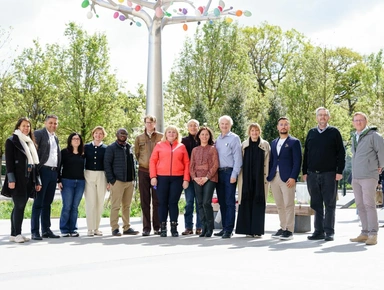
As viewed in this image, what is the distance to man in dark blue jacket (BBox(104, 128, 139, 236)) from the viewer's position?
1114 cm

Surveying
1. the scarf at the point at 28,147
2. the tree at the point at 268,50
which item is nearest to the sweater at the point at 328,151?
the scarf at the point at 28,147

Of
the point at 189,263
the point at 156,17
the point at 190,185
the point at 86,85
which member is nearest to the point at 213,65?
the point at 86,85

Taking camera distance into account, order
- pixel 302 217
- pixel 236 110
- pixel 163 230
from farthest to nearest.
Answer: pixel 236 110, pixel 302 217, pixel 163 230

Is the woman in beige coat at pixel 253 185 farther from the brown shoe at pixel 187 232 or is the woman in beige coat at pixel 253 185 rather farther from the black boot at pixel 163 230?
the black boot at pixel 163 230

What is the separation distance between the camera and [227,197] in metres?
10.9

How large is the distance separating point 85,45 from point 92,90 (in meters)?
2.39

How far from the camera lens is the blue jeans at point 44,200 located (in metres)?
10.4

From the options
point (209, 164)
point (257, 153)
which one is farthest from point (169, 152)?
point (257, 153)

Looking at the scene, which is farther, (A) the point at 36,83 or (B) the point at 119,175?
(A) the point at 36,83

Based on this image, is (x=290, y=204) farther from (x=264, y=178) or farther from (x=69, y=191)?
(x=69, y=191)

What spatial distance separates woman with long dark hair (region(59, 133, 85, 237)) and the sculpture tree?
9.89 ft

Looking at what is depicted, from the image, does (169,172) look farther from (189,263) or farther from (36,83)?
(36,83)

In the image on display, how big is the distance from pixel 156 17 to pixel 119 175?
15.2 feet

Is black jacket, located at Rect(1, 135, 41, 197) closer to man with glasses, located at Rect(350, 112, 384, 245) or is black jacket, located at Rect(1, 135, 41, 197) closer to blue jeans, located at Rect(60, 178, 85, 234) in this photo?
blue jeans, located at Rect(60, 178, 85, 234)
